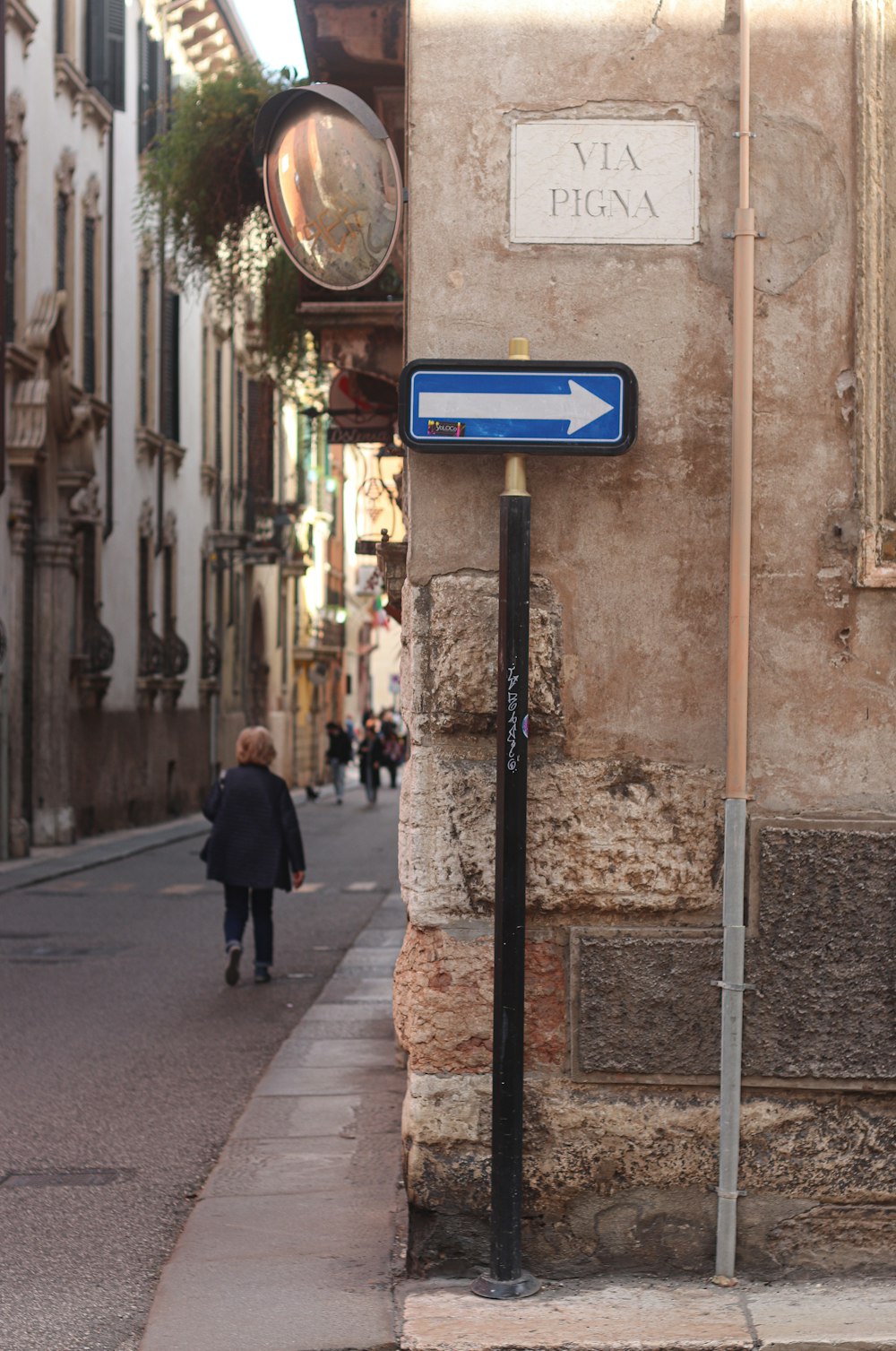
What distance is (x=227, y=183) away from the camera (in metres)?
14.4

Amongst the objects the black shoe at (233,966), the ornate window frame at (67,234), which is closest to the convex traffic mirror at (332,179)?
the black shoe at (233,966)

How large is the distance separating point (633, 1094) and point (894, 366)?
206 centimetres

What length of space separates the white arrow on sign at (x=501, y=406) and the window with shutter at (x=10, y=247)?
56.6 feet

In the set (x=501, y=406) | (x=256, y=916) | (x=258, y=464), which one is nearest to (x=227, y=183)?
(x=256, y=916)

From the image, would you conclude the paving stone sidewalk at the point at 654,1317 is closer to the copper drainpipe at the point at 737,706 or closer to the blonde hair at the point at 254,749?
the copper drainpipe at the point at 737,706

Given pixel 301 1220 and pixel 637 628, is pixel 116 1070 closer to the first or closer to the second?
pixel 301 1220

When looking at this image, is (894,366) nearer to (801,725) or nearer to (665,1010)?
(801,725)

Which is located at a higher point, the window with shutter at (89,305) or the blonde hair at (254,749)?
the window with shutter at (89,305)

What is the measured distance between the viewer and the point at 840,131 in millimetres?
4832

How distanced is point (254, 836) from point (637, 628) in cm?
679

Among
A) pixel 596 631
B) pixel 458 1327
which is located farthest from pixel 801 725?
pixel 458 1327

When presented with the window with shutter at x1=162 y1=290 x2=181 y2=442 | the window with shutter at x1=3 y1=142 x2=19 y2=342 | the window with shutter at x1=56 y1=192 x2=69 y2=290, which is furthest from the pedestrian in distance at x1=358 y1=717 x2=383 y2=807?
the window with shutter at x1=3 y1=142 x2=19 y2=342

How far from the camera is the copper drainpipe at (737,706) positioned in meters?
4.66

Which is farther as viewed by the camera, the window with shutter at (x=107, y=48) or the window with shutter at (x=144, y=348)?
the window with shutter at (x=144, y=348)
